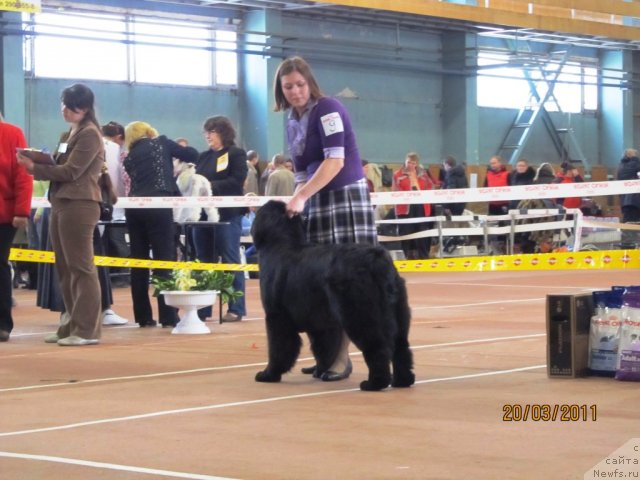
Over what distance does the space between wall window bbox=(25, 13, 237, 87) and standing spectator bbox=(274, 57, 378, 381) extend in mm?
13703

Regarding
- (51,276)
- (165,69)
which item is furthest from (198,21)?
(51,276)

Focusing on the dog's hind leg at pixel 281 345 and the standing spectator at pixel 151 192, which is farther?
the standing spectator at pixel 151 192

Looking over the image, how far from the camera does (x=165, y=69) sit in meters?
20.6

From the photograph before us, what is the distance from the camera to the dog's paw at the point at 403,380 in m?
4.95

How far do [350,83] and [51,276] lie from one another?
15.1m

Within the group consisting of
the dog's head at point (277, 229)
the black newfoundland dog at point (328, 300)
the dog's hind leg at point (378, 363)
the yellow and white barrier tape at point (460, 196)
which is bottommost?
the dog's hind leg at point (378, 363)

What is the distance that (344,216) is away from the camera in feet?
17.3

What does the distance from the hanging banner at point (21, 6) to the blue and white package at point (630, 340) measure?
12.5 metres

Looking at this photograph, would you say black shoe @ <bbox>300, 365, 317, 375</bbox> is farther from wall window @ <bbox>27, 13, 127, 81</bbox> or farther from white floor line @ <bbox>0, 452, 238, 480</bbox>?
wall window @ <bbox>27, 13, 127, 81</bbox>

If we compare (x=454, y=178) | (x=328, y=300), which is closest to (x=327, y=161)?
(x=328, y=300)

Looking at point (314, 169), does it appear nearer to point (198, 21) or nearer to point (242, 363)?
point (242, 363)

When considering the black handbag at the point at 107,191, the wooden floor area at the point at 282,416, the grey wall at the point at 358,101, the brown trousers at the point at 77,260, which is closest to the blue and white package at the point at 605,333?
the wooden floor area at the point at 282,416
